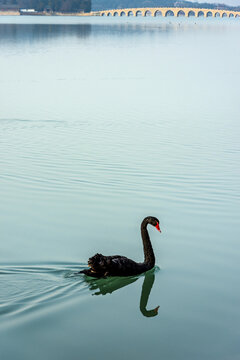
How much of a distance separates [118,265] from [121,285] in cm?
40

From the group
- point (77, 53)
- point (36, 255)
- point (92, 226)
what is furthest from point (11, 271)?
point (77, 53)

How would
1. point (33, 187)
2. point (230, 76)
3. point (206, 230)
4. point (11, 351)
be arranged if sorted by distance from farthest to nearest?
point (230, 76), point (33, 187), point (206, 230), point (11, 351)

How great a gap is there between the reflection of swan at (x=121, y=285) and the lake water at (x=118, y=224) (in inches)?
0.7

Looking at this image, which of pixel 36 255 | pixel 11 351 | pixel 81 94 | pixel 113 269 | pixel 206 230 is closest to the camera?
pixel 11 351

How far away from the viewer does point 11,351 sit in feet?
20.1

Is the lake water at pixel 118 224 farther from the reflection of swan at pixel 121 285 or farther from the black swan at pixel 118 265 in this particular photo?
the black swan at pixel 118 265

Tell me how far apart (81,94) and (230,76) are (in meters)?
11.3

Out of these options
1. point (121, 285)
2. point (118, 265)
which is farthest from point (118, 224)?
point (118, 265)

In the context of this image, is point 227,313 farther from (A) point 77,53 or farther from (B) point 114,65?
(A) point 77,53

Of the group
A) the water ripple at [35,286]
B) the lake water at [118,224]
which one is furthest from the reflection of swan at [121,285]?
the water ripple at [35,286]

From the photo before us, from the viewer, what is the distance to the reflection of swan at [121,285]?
7.34 meters

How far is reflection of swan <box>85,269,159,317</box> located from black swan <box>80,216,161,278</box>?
0.34 ft

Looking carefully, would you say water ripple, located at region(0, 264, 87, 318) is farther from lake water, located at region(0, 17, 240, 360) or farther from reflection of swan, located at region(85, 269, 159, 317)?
reflection of swan, located at region(85, 269, 159, 317)

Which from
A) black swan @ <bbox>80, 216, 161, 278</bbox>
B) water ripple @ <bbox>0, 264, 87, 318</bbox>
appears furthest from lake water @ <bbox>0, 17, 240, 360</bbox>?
black swan @ <bbox>80, 216, 161, 278</bbox>
